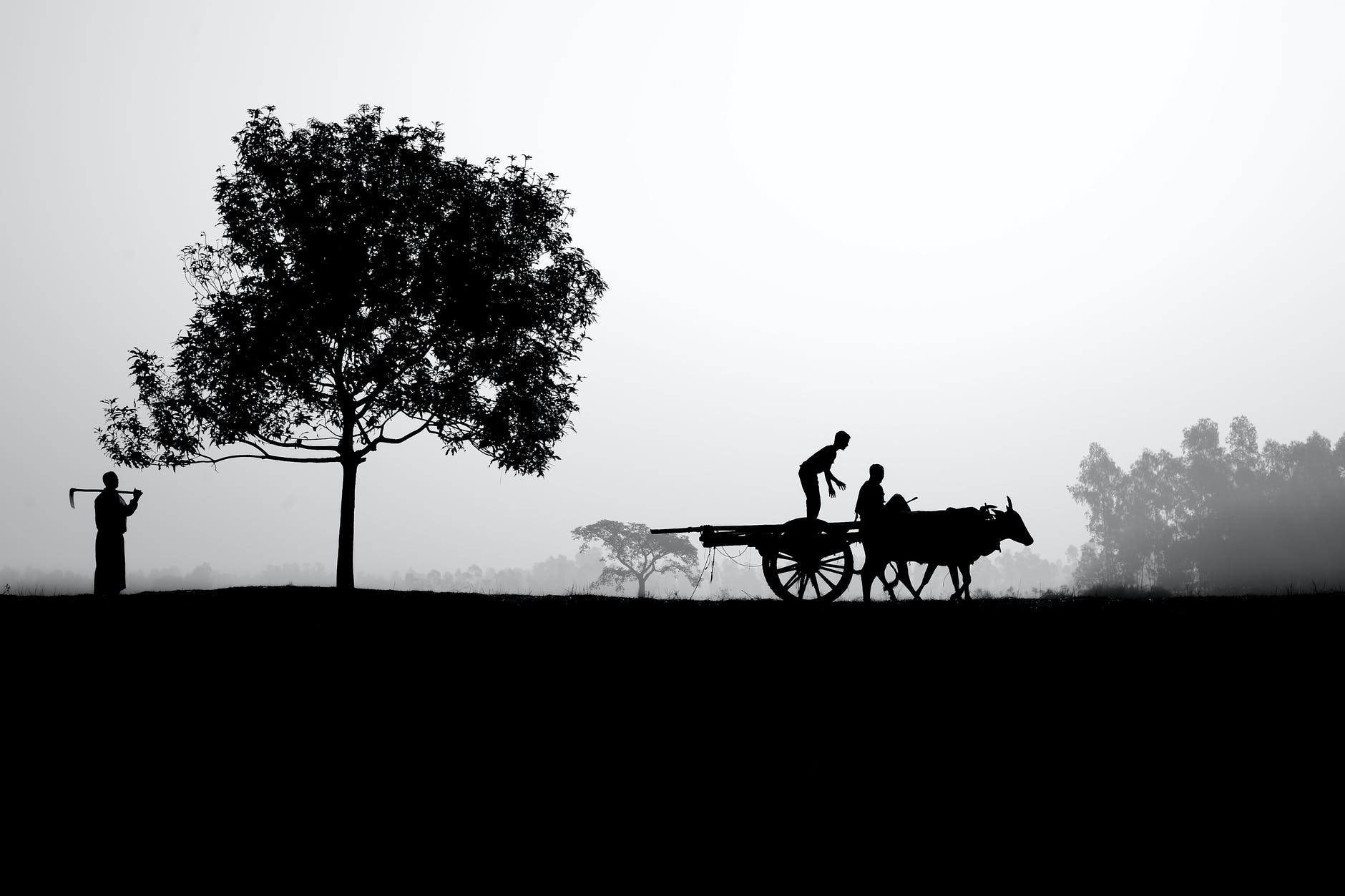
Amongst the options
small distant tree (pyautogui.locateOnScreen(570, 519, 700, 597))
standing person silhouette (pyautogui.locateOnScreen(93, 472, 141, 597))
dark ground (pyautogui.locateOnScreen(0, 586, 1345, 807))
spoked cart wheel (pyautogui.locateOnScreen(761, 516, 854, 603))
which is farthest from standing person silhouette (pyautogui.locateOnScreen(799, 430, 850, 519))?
small distant tree (pyautogui.locateOnScreen(570, 519, 700, 597))

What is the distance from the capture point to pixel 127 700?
7.39 m

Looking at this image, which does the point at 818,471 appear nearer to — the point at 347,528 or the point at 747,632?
the point at 747,632

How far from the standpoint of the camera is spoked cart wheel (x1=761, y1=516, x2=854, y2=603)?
42.1ft

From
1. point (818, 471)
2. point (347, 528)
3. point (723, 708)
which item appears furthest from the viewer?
point (347, 528)

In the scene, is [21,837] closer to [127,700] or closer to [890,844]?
[127,700]

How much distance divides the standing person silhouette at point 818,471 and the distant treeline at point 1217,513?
241 ft

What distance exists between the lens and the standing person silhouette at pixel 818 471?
12898 mm

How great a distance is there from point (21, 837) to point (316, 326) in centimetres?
1919

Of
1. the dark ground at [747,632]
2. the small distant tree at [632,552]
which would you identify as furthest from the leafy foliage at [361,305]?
the small distant tree at [632,552]

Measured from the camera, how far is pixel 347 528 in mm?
22953

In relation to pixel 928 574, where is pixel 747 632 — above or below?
below

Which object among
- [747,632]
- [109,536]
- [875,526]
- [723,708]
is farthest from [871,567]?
[109,536]

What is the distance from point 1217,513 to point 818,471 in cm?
9166

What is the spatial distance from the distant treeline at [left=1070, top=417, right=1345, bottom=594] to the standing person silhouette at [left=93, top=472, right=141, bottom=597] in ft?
257
